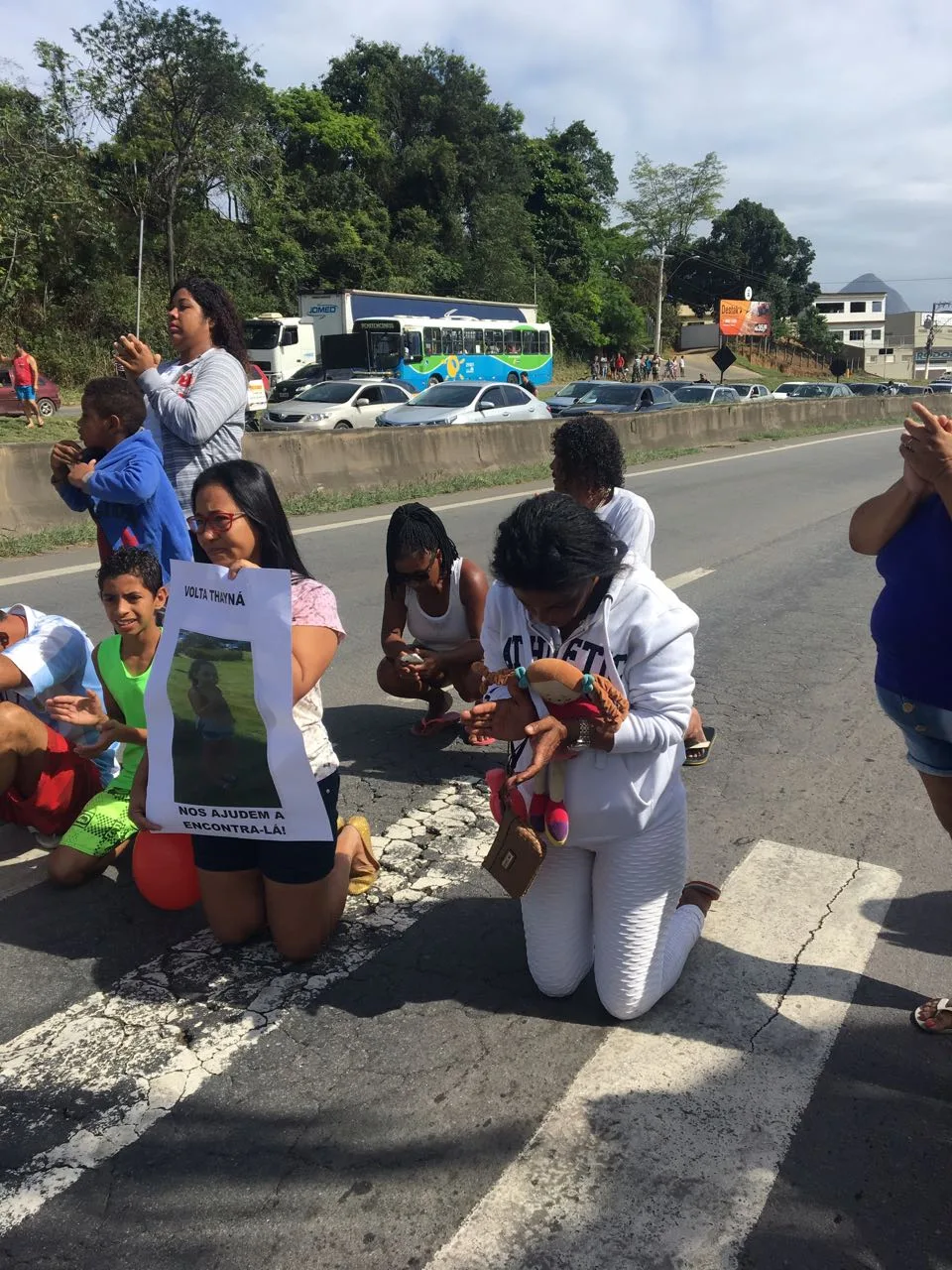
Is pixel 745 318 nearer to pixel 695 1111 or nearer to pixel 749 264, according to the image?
pixel 749 264

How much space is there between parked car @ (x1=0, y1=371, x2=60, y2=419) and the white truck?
7666 millimetres

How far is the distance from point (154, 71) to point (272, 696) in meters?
40.3

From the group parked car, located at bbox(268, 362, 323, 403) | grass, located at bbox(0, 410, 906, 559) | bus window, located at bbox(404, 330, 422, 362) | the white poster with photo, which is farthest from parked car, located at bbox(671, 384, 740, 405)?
the white poster with photo

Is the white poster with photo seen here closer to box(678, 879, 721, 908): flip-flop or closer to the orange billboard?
box(678, 879, 721, 908): flip-flop

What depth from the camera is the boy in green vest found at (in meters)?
3.67

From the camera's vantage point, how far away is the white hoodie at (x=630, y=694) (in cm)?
279

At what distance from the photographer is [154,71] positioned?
119ft

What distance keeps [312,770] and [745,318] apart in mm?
78796

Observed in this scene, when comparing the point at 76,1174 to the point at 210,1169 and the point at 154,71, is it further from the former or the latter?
the point at 154,71

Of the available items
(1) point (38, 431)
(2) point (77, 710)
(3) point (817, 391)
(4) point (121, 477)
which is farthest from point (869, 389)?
(2) point (77, 710)

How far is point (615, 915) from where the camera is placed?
9.43ft

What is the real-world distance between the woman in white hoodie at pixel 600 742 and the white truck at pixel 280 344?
31.2m

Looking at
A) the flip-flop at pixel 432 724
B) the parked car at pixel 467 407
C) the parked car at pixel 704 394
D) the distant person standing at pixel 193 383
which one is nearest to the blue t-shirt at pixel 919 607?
the flip-flop at pixel 432 724

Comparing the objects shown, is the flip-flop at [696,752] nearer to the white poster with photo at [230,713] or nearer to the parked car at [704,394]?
the white poster with photo at [230,713]
